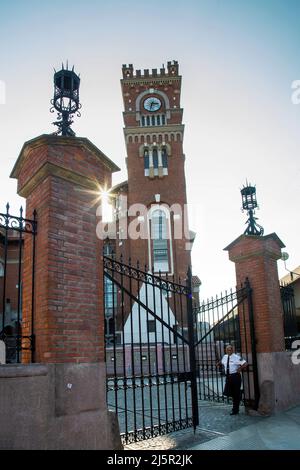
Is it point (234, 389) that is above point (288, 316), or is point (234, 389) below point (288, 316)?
below

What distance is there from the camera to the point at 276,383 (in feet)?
27.0

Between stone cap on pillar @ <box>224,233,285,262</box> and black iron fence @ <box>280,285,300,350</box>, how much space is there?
3.76ft

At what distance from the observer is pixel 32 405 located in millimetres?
4242

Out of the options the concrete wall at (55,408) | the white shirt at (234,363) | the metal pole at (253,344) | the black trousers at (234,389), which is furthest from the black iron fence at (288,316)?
the concrete wall at (55,408)

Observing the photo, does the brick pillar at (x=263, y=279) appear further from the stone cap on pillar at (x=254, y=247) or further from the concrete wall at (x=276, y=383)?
the concrete wall at (x=276, y=383)

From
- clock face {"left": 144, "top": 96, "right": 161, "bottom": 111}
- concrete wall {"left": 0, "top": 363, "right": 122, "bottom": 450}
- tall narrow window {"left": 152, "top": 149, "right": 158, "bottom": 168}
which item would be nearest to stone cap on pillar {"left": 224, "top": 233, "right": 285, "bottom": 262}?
concrete wall {"left": 0, "top": 363, "right": 122, "bottom": 450}

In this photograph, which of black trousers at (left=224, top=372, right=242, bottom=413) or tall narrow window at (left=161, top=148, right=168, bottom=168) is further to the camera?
tall narrow window at (left=161, top=148, right=168, bottom=168)

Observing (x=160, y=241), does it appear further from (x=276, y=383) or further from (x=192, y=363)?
(x=192, y=363)

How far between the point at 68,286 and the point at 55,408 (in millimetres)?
1380

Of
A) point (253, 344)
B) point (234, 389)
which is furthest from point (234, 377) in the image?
point (253, 344)

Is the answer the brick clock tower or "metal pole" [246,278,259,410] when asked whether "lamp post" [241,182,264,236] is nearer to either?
"metal pole" [246,278,259,410]

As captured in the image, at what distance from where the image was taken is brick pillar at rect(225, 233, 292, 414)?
26.9ft
